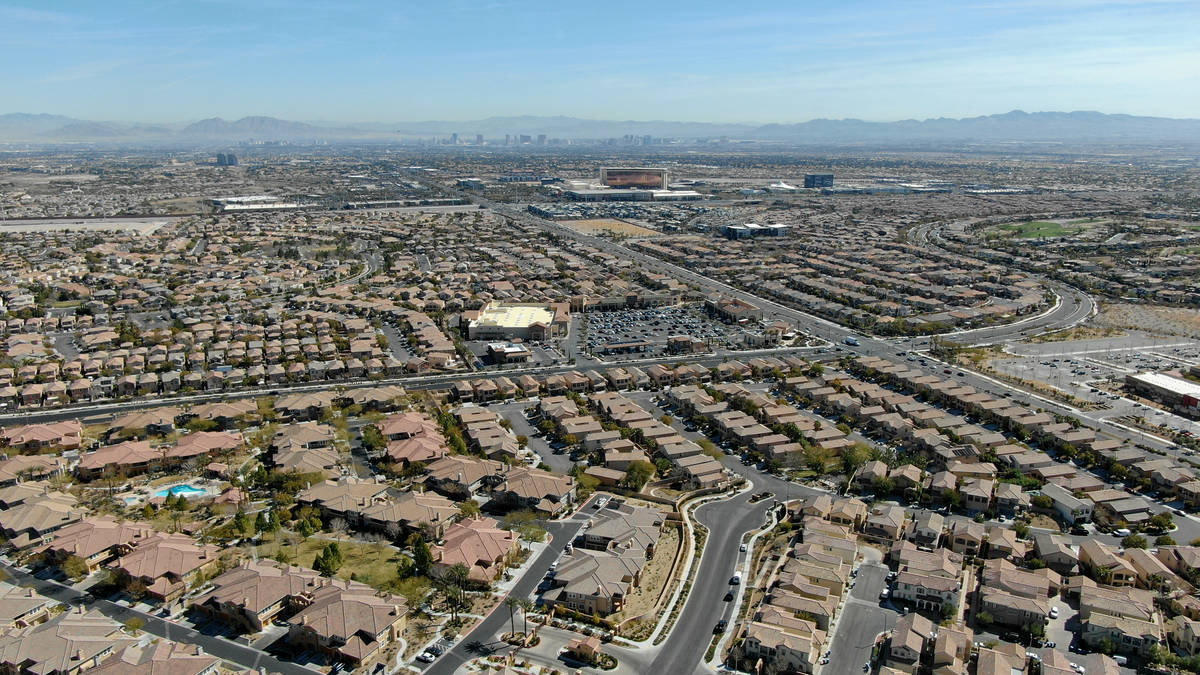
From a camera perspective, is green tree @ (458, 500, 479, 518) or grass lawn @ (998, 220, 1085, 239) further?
grass lawn @ (998, 220, 1085, 239)

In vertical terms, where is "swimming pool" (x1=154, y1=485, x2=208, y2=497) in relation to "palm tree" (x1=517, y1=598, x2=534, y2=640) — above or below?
above

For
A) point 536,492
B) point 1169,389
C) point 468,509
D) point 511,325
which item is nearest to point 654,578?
point 536,492

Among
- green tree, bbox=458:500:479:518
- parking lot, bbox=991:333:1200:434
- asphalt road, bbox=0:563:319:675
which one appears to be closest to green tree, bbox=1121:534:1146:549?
parking lot, bbox=991:333:1200:434

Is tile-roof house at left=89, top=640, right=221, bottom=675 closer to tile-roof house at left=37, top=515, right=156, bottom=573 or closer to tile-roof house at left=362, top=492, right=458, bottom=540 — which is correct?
tile-roof house at left=37, top=515, right=156, bottom=573

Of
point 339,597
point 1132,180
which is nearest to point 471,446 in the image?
point 339,597

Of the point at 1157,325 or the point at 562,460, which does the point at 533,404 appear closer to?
the point at 562,460

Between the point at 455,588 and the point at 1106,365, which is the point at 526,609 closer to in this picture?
the point at 455,588

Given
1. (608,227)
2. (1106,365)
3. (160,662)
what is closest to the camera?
(160,662)
